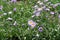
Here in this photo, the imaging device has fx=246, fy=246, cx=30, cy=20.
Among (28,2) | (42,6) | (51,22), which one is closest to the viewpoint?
(51,22)

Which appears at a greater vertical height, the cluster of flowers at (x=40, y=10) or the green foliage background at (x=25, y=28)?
the cluster of flowers at (x=40, y=10)

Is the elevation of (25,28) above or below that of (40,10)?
below

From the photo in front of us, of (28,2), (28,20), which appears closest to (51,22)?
(28,20)

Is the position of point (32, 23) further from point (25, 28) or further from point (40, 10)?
point (40, 10)

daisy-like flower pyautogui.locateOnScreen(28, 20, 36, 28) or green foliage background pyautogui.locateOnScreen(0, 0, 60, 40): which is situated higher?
daisy-like flower pyautogui.locateOnScreen(28, 20, 36, 28)

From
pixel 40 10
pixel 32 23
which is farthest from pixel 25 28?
pixel 40 10

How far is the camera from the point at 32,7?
4.16m

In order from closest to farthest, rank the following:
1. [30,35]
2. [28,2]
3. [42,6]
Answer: [30,35] < [42,6] < [28,2]

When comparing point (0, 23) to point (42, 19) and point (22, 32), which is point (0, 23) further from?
point (42, 19)

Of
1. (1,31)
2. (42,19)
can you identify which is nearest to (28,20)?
(42,19)

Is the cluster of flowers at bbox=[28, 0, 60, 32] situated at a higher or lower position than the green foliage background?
higher

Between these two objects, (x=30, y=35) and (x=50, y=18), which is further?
(x=50, y=18)

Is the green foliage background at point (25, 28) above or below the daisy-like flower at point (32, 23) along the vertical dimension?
below

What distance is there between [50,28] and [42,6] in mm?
602
